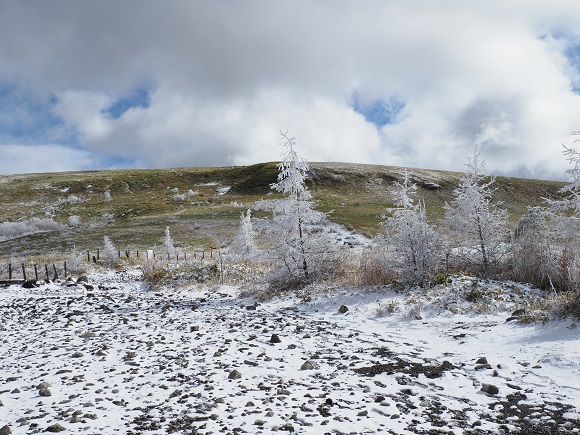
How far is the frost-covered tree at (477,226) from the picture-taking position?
62.4ft

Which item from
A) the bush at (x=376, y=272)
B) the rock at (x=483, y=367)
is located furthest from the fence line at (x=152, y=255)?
the rock at (x=483, y=367)

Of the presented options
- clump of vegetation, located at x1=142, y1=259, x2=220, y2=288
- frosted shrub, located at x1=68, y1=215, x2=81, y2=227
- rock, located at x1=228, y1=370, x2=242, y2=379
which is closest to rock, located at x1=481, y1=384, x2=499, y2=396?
rock, located at x1=228, y1=370, x2=242, y2=379

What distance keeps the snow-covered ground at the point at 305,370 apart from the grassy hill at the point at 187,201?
42801 mm

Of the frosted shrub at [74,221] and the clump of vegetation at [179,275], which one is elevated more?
the frosted shrub at [74,221]

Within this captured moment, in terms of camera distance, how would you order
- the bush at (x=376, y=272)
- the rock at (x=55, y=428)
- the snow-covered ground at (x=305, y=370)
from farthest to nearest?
the bush at (x=376, y=272)
the snow-covered ground at (x=305, y=370)
the rock at (x=55, y=428)

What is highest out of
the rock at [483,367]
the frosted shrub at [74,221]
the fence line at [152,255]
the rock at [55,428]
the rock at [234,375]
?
the frosted shrub at [74,221]

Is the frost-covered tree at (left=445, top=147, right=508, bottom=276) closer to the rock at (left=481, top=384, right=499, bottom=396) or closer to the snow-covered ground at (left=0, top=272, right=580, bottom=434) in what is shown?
the snow-covered ground at (left=0, top=272, right=580, bottom=434)

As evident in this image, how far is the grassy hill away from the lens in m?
62.9

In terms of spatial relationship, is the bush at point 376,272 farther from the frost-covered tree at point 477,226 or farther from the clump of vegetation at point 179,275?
Answer: the clump of vegetation at point 179,275

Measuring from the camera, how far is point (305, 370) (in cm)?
866

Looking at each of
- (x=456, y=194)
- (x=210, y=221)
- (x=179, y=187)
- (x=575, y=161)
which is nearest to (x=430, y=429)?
Result: (x=575, y=161)

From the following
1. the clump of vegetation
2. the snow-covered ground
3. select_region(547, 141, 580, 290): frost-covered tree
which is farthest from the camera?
the clump of vegetation

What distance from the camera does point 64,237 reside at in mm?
65375

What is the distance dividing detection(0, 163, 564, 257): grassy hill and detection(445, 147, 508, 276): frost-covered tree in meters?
36.7
